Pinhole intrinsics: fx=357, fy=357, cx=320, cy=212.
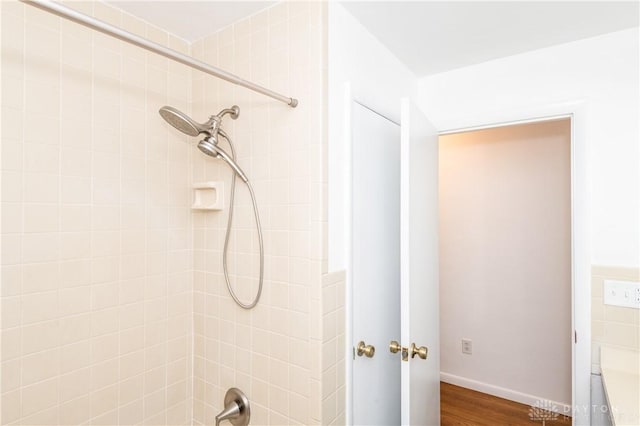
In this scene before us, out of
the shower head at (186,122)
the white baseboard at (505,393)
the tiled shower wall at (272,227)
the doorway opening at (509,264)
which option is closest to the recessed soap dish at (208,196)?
the tiled shower wall at (272,227)

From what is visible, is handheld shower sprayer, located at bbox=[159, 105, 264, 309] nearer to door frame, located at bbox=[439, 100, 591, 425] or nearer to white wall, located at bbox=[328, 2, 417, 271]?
white wall, located at bbox=[328, 2, 417, 271]

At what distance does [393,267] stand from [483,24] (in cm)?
118

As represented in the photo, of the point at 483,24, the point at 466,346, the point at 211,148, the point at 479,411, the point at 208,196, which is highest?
the point at 483,24

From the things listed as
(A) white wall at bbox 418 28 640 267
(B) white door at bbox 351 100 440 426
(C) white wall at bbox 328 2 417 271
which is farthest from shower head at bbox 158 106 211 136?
(A) white wall at bbox 418 28 640 267

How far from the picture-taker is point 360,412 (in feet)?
4.97

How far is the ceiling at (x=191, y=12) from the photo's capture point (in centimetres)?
138

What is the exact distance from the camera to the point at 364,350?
4.92ft

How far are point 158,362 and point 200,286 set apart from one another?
1.18 ft

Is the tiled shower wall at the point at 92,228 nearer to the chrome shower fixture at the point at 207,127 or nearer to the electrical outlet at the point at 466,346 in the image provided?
the chrome shower fixture at the point at 207,127

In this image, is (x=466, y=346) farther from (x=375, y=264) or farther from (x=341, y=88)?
(x=341, y=88)

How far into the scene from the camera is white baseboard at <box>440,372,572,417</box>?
106 inches

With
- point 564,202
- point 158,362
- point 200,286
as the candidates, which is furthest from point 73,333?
point 564,202

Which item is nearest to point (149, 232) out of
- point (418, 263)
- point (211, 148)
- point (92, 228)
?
point (92, 228)

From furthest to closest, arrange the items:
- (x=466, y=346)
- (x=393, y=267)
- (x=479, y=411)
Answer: (x=466, y=346) < (x=479, y=411) < (x=393, y=267)
